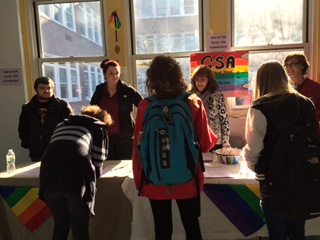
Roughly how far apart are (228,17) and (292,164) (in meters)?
2.10

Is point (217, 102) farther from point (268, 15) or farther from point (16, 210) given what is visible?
point (16, 210)

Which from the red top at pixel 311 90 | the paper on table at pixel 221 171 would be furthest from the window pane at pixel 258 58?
the paper on table at pixel 221 171

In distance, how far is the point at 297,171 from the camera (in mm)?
1241

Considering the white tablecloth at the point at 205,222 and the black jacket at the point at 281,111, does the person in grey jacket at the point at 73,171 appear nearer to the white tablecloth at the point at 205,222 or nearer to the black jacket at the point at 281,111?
the white tablecloth at the point at 205,222

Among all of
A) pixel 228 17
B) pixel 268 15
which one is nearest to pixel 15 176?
pixel 228 17

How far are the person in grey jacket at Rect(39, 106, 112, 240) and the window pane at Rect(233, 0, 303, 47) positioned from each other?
1995 millimetres

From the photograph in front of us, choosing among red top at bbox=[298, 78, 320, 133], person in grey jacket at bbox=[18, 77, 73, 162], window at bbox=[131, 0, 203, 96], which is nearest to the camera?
red top at bbox=[298, 78, 320, 133]

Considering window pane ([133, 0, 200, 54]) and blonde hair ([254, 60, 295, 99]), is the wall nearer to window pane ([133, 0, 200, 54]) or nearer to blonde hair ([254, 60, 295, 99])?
window pane ([133, 0, 200, 54])

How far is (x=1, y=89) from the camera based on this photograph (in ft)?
10.5

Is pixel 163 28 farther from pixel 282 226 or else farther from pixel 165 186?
pixel 282 226

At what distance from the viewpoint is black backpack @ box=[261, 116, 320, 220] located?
4.05 feet

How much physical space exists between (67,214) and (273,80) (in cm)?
129

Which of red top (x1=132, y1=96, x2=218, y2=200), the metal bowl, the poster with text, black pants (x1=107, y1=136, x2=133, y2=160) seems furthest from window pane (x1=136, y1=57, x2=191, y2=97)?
red top (x1=132, y1=96, x2=218, y2=200)

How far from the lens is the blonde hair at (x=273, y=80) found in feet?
4.37
